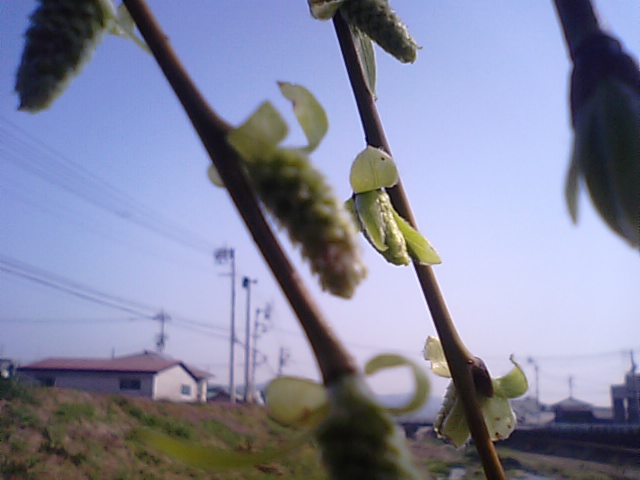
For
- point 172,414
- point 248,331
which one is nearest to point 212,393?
point 248,331

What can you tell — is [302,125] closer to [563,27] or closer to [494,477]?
[563,27]

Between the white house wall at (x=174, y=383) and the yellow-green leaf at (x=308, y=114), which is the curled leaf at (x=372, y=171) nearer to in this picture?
the yellow-green leaf at (x=308, y=114)

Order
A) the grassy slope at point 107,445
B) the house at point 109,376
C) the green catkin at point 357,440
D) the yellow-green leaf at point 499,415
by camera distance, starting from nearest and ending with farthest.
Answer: the green catkin at point 357,440
the yellow-green leaf at point 499,415
the grassy slope at point 107,445
the house at point 109,376

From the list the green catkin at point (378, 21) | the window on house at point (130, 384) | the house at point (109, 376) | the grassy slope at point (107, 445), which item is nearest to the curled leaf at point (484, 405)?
the green catkin at point (378, 21)

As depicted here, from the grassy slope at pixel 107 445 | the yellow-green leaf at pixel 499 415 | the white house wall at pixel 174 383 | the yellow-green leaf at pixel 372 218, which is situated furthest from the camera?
the white house wall at pixel 174 383

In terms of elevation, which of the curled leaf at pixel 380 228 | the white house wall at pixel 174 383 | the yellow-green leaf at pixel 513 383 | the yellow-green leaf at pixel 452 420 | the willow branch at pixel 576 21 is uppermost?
the willow branch at pixel 576 21

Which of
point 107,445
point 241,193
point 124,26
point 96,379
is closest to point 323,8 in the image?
point 124,26
